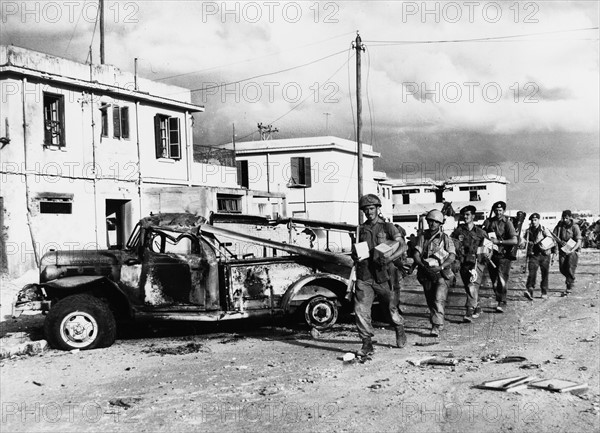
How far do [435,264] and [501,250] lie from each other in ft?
9.91

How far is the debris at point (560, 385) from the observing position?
573cm

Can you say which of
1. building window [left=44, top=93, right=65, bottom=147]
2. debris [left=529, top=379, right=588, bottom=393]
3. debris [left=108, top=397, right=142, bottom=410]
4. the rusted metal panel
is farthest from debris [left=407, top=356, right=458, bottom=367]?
building window [left=44, top=93, right=65, bottom=147]

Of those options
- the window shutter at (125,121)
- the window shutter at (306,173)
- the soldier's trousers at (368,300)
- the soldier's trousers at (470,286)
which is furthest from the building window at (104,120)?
the window shutter at (306,173)

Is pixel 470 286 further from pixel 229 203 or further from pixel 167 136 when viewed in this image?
pixel 229 203

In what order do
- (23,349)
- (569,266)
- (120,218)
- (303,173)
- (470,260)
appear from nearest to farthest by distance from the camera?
(23,349) < (470,260) < (569,266) < (120,218) < (303,173)

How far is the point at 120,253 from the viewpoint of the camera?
29.7ft

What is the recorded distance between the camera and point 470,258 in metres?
10.6

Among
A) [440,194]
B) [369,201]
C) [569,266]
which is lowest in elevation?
[569,266]

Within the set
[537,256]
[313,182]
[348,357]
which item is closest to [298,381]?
[348,357]

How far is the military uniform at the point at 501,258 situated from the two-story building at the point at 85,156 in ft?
42.5

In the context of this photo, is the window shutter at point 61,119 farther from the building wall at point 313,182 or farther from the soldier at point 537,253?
the building wall at point 313,182

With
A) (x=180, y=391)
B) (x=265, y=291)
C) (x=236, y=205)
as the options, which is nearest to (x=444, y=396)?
(x=180, y=391)

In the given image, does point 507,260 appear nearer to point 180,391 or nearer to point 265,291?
point 265,291

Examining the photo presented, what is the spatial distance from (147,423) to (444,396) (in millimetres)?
2566
